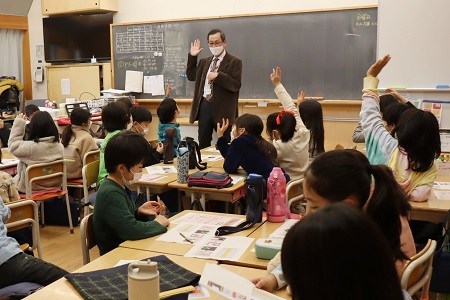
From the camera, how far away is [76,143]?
505 centimetres

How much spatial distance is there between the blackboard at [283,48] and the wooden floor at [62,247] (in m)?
3.16

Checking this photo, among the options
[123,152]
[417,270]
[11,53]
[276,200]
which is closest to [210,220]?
[276,200]

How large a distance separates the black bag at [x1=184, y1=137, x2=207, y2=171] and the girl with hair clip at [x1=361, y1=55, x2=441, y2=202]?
140 centimetres

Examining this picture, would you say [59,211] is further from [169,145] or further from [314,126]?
[314,126]

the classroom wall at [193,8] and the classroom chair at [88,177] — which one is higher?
the classroom wall at [193,8]

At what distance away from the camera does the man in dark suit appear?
532cm

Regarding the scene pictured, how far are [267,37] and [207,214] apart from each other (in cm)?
446

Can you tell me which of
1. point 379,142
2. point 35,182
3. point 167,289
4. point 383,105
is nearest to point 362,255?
point 167,289

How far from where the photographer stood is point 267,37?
6820 mm

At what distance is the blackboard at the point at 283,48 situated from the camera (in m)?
6.34

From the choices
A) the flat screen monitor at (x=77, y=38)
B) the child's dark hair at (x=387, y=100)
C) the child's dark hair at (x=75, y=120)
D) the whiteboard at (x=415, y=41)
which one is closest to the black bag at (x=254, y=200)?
the child's dark hair at (x=387, y=100)

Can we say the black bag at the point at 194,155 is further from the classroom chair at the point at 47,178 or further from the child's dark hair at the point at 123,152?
the child's dark hair at the point at 123,152

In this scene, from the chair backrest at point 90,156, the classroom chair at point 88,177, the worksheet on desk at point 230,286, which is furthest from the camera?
the chair backrest at point 90,156

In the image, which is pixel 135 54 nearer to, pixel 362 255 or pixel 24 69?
pixel 24 69
